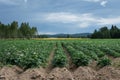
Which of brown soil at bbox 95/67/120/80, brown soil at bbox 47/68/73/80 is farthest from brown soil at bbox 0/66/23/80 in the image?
brown soil at bbox 95/67/120/80

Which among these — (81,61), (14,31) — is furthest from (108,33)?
(81,61)

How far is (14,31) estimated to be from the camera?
9850 centimetres

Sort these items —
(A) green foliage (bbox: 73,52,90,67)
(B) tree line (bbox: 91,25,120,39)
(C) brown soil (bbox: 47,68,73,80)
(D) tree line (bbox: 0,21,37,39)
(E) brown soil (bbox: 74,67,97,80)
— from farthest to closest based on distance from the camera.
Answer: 1. (B) tree line (bbox: 91,25,120,39)
2. (D) tree line (bbox: 0,21,37,39)
3. (A) green foliage (bbox: 73,52,90,67)
4. (E) brown soil (bbox: 74,67,97,80)
5. (C) brown soil (bbox: 47,68,73,80)

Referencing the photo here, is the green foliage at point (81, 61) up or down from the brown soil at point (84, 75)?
up

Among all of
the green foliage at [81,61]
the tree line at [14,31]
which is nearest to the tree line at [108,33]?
the tree line at [14,31]

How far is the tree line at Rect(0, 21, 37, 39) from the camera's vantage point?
98.5m

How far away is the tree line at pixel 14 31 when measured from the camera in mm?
98463

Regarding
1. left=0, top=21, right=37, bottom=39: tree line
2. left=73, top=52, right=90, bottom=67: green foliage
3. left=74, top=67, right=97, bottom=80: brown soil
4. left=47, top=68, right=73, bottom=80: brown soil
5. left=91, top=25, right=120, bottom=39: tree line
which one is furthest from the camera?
left=91, top=25, right=120, bottom=39: tree line

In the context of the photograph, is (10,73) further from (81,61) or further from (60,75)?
(81,61)

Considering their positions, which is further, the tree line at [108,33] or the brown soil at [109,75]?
the tree line at [108,33]

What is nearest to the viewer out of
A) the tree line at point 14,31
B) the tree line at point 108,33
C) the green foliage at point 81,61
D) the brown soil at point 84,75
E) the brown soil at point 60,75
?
the brown soil at point 60,75

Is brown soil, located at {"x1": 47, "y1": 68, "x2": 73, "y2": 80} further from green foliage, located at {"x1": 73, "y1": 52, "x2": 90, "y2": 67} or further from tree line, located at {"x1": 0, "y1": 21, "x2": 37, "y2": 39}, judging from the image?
tree line, located at {"x1": 0, "y1": 21, "x2": 37, "y2": 39}

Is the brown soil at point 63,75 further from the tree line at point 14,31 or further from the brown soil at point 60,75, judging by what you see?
the tree line at point 14,31

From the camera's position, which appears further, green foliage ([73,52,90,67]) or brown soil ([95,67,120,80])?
green foliage ([73,52,90,67])
